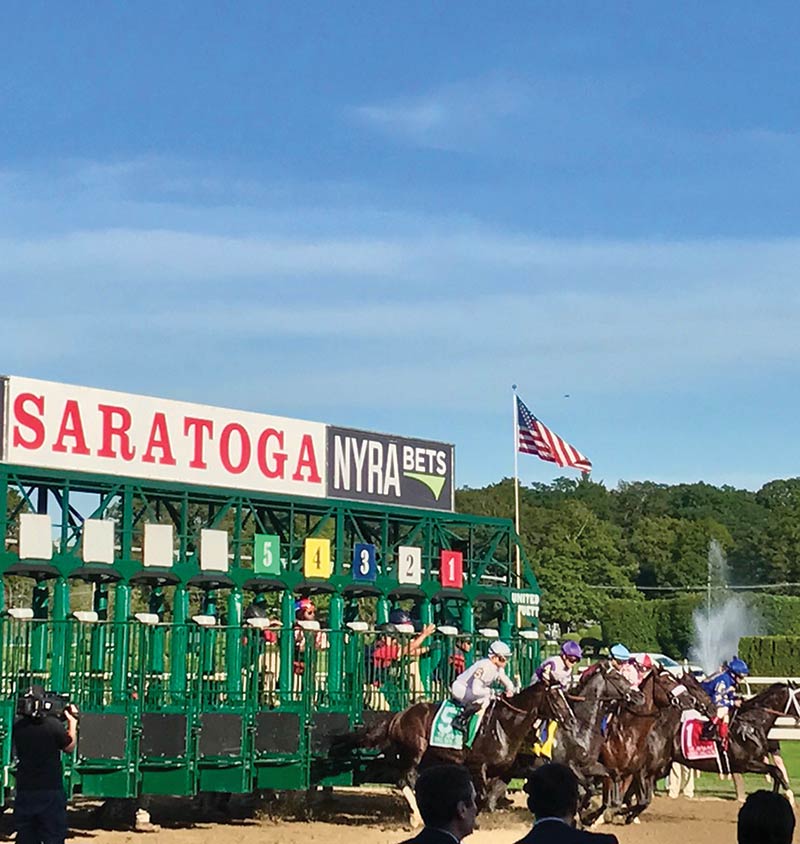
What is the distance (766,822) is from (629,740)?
12.2m

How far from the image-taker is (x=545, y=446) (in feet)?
92.4

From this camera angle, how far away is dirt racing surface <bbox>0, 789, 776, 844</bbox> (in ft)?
46.4

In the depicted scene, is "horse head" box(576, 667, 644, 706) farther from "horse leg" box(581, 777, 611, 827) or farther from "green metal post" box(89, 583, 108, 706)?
"green metal post" box(89, 583, 108, 706)

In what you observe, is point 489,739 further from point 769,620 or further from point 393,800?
point 769,620

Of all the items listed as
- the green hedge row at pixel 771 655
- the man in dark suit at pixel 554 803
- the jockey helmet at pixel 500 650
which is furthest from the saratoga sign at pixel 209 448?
the green hedge row at pixel 771 655

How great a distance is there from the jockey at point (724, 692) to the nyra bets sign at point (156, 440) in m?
5.93

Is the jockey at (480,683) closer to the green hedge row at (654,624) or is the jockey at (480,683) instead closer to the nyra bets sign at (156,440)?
the nyra bets sign at (156,440)

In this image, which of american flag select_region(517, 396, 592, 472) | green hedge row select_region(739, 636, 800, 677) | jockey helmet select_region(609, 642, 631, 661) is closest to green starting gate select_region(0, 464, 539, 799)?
jockey helmet select_region(609, 642, 631, 661)

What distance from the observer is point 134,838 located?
1384cm

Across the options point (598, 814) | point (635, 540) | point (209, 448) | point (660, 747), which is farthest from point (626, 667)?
point (635, 540)

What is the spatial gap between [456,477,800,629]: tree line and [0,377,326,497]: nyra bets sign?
41099 millimetres

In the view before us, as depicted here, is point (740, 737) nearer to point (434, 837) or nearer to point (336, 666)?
point (336, 666)

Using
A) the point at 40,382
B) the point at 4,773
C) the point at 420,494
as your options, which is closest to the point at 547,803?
the point at 4,773

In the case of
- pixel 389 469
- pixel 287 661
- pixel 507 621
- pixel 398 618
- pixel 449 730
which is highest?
pixel 389 469
